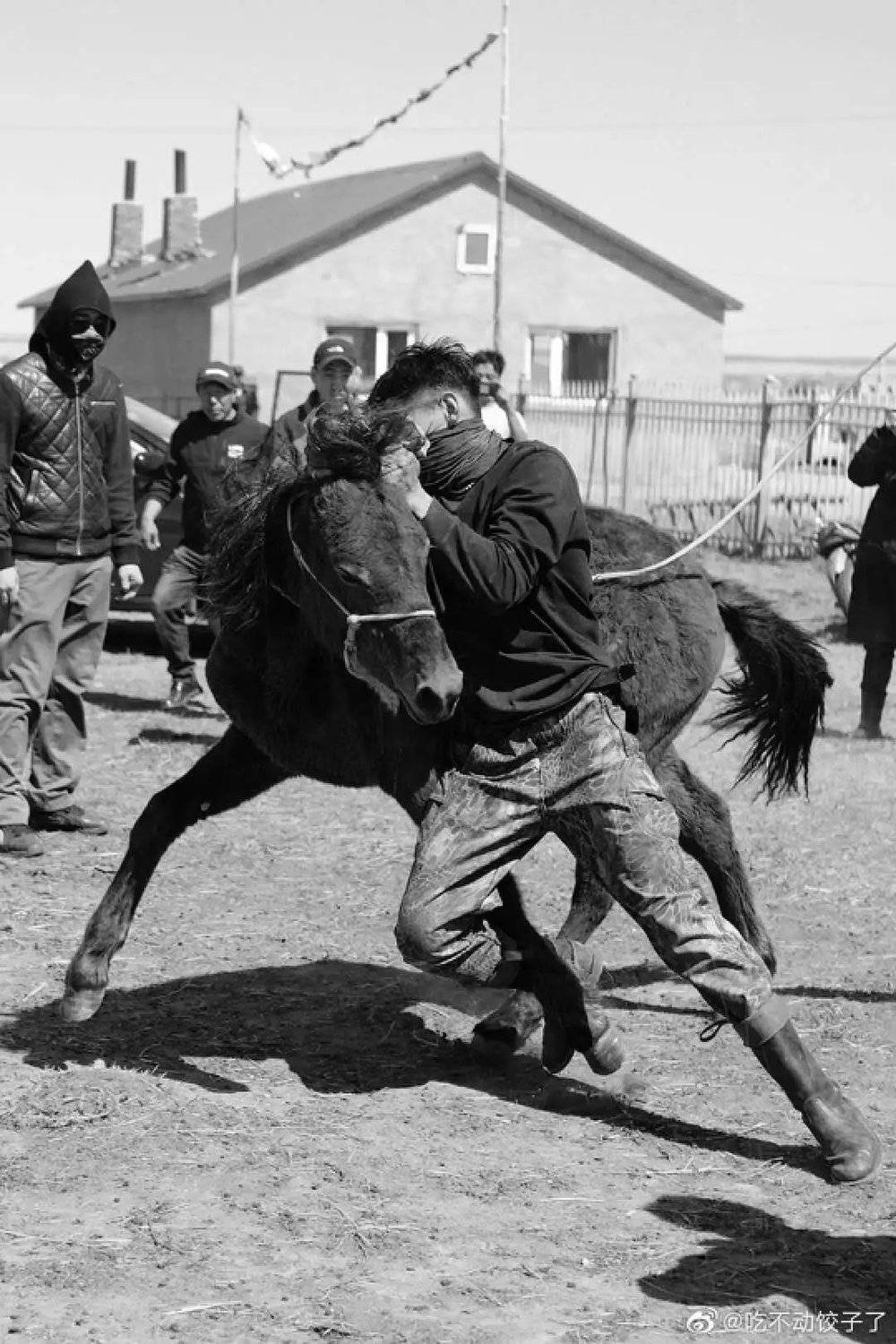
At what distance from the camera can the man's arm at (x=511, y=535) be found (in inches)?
155

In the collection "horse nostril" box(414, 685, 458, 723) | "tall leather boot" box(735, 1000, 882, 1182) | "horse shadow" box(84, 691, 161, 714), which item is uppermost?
"horse nostril" box(414, 685, 458, 723)

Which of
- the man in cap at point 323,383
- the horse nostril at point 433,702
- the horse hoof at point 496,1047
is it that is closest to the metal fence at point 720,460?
the man in cap at point 323,383

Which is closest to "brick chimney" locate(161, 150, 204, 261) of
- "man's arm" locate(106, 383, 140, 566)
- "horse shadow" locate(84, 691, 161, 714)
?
"horse shadow" locate(84, 691, 161, 714)

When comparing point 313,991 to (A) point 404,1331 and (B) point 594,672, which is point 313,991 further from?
(A) point 404,1331

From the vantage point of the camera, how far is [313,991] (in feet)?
18.7

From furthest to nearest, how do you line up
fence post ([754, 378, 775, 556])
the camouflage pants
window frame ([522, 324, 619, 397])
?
window frame ([522, 324, 619, 397]) < fence post ([754, 378, 775, 556]) < the camouflage pants

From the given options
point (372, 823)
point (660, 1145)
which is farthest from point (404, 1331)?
point (372, 823)

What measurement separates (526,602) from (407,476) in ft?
1.34

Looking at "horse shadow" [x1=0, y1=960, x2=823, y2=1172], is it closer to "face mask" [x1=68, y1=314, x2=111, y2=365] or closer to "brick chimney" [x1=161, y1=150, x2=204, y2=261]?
"face mask" [x1=68, y1=314, x2=111, y2=365]

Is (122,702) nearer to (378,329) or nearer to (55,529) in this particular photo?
(55,529)

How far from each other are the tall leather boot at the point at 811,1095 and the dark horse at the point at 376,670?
94 centimetres

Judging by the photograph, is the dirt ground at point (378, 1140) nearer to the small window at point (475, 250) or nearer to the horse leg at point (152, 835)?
the horse leg at point (152, 835)

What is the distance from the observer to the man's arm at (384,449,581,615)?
3941 mm

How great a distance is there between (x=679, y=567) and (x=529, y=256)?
3406 cm
